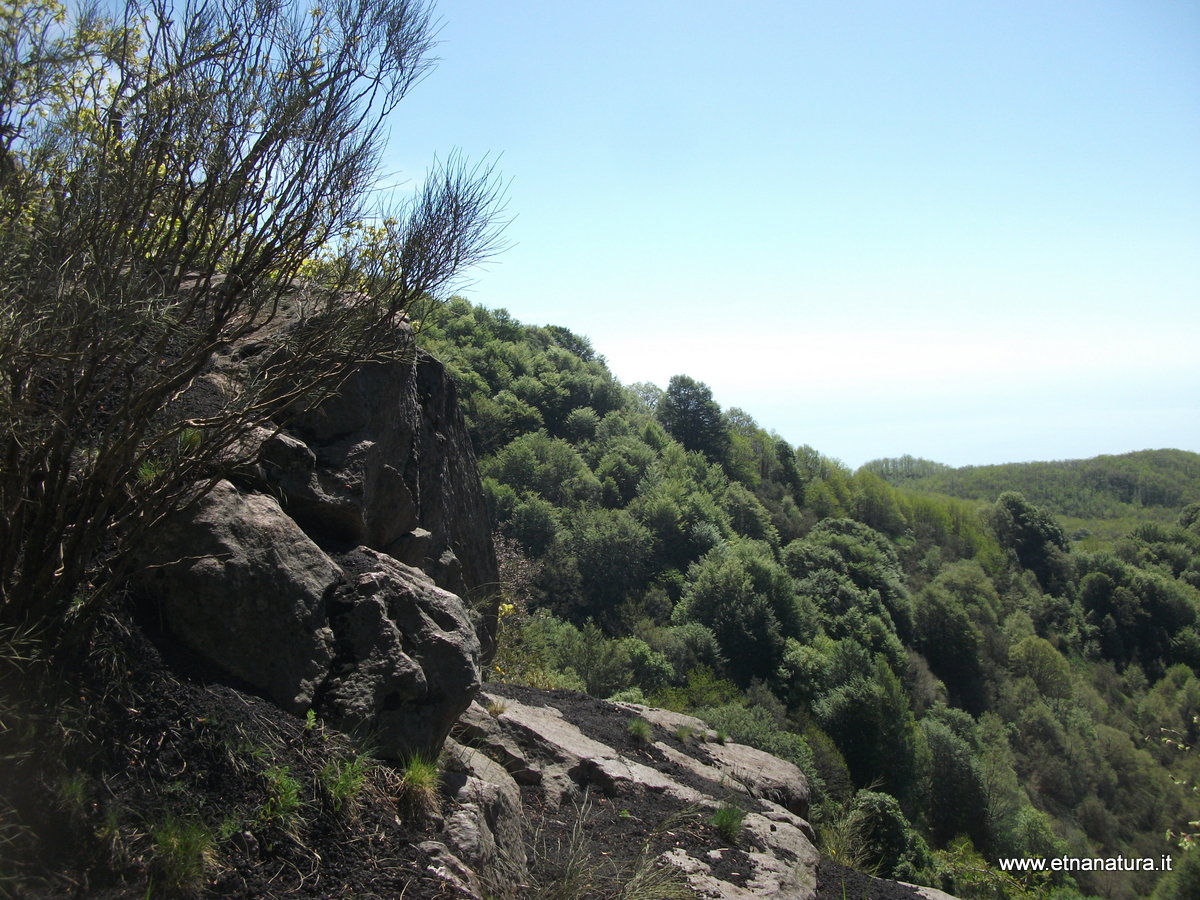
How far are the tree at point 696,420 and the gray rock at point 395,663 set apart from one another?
57.9m

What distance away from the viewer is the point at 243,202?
14.1 feet

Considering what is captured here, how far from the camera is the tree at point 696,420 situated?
6309 cm

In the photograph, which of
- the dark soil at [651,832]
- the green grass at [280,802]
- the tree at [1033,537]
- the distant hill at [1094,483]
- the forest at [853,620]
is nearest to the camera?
the green grass at [280,802]

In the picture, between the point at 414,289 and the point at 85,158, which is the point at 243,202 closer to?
the point at 85,158

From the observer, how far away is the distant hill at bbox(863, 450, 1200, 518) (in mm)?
109438

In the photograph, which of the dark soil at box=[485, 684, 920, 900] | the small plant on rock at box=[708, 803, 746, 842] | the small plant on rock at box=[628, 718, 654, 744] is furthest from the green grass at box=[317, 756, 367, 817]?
the small plant on rock at box=[628, 718, 654, 744]

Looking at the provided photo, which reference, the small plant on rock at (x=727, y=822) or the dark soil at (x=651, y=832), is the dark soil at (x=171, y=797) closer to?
the dark soil at (x=651, y=832)

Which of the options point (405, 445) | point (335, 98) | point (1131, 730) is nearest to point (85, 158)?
point (335, 98)

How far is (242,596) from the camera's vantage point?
4004 millimetres

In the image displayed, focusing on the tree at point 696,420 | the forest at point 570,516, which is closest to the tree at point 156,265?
the forest at point 570,516

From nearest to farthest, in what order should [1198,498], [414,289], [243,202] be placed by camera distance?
1. [243,202]
2. [414,289]
3. [1198,498]

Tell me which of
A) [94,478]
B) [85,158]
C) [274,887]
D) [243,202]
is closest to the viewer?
[274,887]

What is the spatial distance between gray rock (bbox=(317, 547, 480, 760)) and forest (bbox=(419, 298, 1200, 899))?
4476 mm

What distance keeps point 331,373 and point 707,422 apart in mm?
59969
